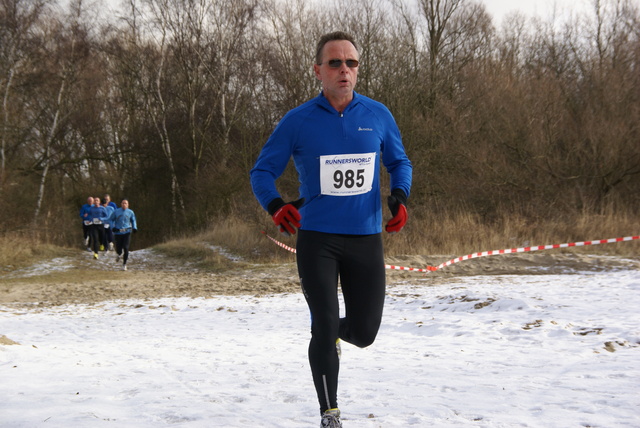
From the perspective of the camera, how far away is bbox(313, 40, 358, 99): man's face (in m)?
3.16

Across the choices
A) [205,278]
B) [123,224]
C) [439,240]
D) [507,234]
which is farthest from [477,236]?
[123,224]

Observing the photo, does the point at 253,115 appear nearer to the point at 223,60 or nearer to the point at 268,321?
the point at 223,60

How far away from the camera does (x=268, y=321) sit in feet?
26.5

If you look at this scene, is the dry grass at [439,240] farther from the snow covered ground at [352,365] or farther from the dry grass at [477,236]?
the snow covered ground at [352,365]

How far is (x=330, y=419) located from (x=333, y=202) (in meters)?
1.05

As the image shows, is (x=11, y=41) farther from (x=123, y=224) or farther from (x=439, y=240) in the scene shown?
(x=439, y=240)

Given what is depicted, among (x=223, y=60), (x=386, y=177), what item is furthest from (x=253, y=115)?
(x=386, y=177)

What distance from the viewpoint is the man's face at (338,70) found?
10.4ft

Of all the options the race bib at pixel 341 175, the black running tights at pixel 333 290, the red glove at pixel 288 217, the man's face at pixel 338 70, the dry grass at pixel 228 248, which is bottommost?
the dry grass at pixel 228 248

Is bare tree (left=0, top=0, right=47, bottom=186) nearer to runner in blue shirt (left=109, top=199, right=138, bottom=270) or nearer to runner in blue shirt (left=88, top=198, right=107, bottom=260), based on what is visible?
runner in blue shirt (left=88, top=198, right=107, bottom=260)

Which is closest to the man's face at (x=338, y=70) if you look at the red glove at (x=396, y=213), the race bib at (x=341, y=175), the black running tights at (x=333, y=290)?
the race bib at (x=341, y=175)

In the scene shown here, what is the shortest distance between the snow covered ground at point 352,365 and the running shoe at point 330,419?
383 mm

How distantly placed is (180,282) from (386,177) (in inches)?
288

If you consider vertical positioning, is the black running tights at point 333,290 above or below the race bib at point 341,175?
below
